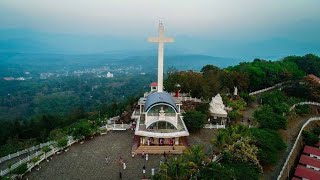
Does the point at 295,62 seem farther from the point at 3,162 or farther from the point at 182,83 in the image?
the point at 3,162

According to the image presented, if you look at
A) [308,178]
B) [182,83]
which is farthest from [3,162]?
[308,178]

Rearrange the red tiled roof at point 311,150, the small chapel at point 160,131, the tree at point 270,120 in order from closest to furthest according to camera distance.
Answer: the small chapel at point 160,131, the red tiled roof at point 311,150, the tree at point 270,120

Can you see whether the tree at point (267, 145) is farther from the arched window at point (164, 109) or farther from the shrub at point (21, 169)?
the shrub at point (21, 169)

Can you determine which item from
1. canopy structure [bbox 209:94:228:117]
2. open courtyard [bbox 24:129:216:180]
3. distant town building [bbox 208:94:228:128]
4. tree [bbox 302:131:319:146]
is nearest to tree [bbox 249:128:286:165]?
open courtyard [bbox 24:129:216:180]

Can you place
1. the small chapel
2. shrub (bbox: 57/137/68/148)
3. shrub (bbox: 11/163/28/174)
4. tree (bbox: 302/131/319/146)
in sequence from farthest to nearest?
tree (bbox: 302/131/319/146), the small chapel, shrub (bbox: 57/137/68/148), shrub (bbox: 11/163/28/174)

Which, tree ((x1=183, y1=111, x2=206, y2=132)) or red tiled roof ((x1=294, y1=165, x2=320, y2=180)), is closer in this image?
red tiled roof ((x1=294, y1=165, x2=320, y2=180))

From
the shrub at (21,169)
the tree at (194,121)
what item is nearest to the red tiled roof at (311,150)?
the tree at (194,121)

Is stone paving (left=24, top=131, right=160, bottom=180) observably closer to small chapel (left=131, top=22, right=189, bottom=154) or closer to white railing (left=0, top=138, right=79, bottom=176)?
white railing (left=0, top=138, right=79, bottom=176)
